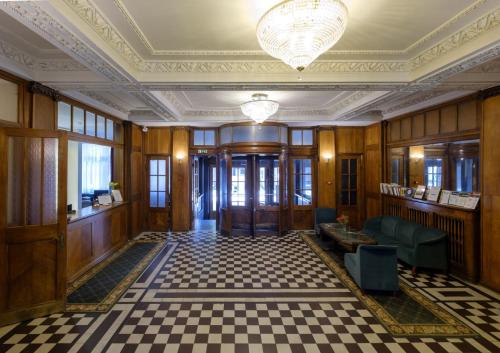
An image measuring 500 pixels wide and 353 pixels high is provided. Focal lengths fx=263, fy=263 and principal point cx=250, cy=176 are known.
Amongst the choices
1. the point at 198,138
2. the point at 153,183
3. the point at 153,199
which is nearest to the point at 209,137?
the point at 198,138

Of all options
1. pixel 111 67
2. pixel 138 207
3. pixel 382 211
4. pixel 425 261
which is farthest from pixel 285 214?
pixel 111 67

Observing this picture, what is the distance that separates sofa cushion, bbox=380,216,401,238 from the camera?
532cm

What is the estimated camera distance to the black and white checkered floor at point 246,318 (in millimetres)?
2736

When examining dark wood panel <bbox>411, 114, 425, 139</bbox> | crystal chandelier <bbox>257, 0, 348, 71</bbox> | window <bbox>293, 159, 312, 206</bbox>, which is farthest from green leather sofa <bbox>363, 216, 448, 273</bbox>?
crystal chandelier <bbox>257, 0, 348, 71</bbox>

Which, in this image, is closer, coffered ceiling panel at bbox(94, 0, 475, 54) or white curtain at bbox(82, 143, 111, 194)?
coffered ceiling panel at bbox(94, 0, 475, 54)

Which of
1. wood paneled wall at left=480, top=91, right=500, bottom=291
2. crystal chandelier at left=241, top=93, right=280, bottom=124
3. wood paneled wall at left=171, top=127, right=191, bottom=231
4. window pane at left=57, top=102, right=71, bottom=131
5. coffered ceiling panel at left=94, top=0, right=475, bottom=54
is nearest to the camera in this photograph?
coffered ceiling panel at left=94, top=0, right=475, bottom=54

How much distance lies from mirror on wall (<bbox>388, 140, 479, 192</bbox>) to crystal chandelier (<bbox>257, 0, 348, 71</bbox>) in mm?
4923

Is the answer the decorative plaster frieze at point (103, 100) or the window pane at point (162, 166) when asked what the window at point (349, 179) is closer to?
the window pane at point (162, 166)

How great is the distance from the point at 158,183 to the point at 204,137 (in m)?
1.87

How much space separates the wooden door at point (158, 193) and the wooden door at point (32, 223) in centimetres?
417

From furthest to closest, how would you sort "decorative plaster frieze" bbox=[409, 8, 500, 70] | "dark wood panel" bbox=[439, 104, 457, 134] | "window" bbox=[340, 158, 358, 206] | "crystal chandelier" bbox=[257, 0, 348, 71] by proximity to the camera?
"window" bbox=[340, 158, 358, 206]
"dark wood panel" bbox=[439, 104, 457, 134]
"decorative plaster frieze" bbox=[409, 8, 500, 70]
"crystal chandelier" bbox=[257, 0, 348, 71]

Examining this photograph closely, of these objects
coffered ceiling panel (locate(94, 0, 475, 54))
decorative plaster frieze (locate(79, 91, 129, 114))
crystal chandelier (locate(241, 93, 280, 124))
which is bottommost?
crystal chandelier (locate(241, 93, 280, 124))

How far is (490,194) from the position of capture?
3.91 metres

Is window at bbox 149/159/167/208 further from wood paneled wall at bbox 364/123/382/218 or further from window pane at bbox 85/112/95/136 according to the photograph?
wood paneled wall at bbox 364/123/382/218
